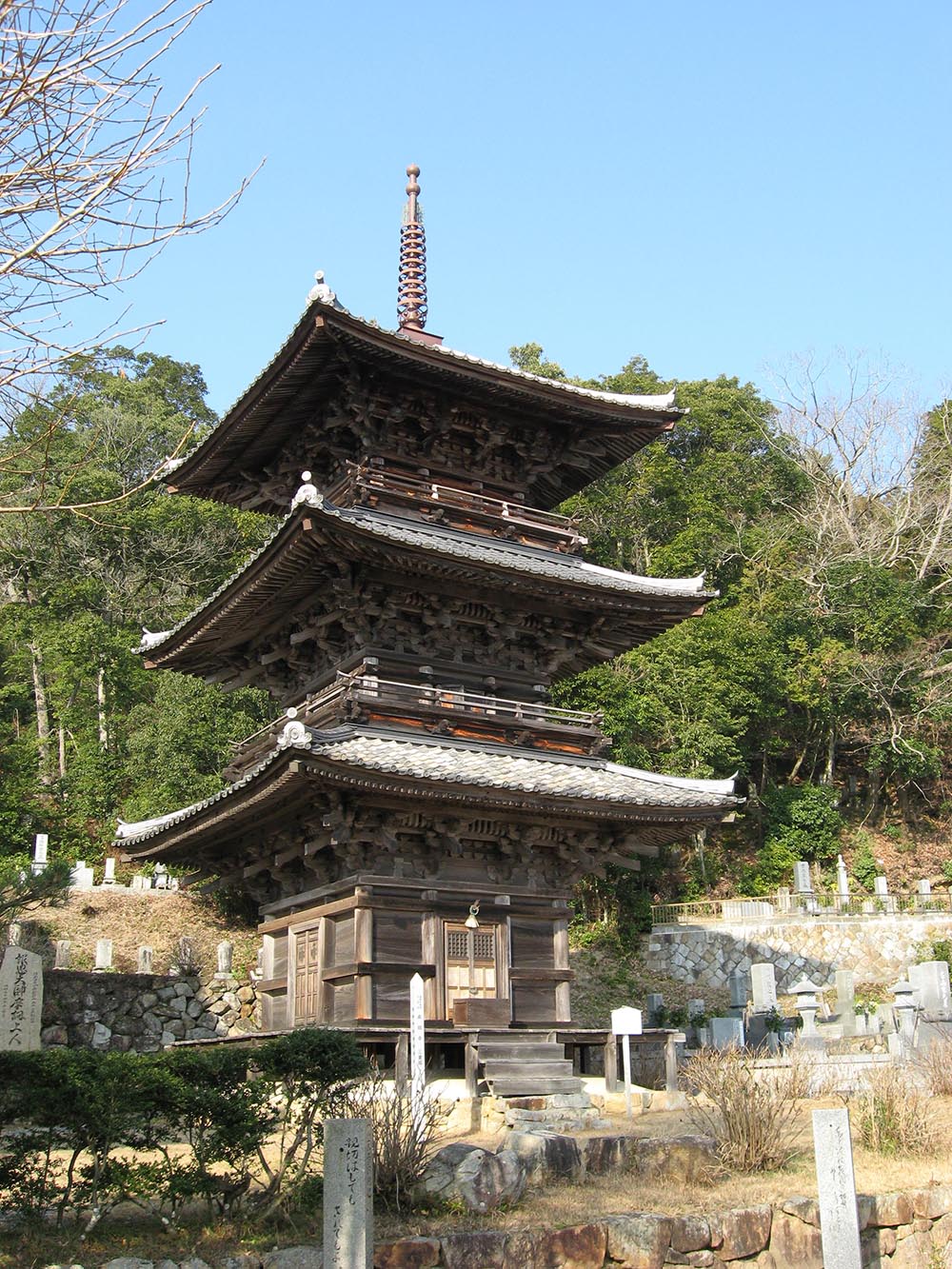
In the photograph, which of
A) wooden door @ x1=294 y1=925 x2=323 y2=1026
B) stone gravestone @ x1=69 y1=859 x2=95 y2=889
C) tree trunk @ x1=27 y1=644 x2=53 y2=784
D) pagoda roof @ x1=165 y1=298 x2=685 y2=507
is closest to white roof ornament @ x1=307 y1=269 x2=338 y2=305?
pagoda roof @ x1=165 y1=298 x2=685 y2=507

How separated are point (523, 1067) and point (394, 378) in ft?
36.7

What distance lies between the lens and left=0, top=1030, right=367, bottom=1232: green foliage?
1009cm

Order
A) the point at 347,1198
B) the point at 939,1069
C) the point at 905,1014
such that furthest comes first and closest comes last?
1. the point at 905,1014
2. the point at 939,1069
3. the point at 347,1198

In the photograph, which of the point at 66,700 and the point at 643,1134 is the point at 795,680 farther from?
the point at 643,1134

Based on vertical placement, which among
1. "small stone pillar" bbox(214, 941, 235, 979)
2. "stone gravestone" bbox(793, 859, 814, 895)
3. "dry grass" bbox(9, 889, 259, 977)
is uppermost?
"stone gravestone" bbox(793, 859, 814, 895)

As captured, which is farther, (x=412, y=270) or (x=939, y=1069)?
(x=412, y=270)

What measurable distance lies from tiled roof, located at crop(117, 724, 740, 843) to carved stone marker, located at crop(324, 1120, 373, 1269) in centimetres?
628

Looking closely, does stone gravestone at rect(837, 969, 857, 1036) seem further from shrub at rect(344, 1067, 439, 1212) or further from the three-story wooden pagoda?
shrub at rect(344, 1067, 439, 1212)

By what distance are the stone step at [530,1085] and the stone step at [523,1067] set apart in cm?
7

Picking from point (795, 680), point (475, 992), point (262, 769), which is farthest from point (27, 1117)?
point (795, 680)

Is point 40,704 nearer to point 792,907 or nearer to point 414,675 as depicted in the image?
point 792,907

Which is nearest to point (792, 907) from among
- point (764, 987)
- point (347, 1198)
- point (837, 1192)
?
point (764, 987)

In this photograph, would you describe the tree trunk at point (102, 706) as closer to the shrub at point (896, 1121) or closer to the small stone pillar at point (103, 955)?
the small stone pillar at point (103, 955)

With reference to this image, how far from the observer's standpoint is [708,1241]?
11836 mm
